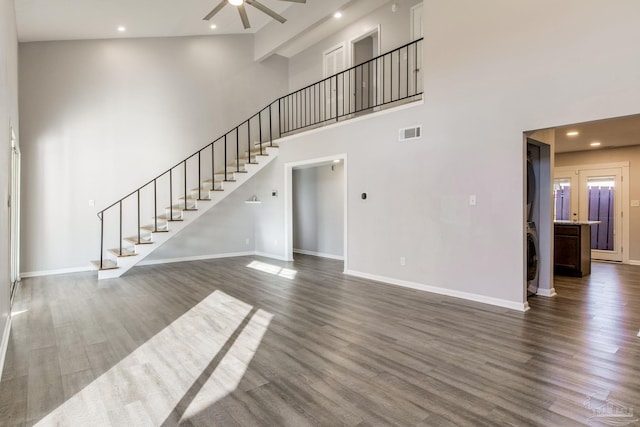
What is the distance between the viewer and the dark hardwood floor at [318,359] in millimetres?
2262

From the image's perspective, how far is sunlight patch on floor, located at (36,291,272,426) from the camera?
2250 mm

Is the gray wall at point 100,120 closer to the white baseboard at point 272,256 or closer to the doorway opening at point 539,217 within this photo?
the white baseboard at point 272,256

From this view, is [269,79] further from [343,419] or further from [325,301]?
[343,419]

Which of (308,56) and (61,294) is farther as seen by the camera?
(308,56)

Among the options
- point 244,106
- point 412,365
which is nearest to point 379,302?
point 412,365

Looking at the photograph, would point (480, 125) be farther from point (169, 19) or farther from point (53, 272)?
point (53, 272)

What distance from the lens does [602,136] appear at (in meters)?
6.75

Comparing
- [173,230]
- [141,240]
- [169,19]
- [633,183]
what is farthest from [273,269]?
[633,183]

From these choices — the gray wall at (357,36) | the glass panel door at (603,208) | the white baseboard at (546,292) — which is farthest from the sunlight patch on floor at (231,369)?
the glass panel door at (603,208)

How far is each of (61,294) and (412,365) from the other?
5125 mm

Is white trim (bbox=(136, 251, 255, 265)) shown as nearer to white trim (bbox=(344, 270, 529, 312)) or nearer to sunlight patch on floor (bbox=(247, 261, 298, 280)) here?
sunlight patch on floor (bbox=(247, 261, 298, 280))

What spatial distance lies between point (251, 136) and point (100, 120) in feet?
10.6

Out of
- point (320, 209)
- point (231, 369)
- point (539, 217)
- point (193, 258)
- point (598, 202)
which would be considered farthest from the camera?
point (320, 209)

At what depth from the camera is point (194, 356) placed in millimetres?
3119
